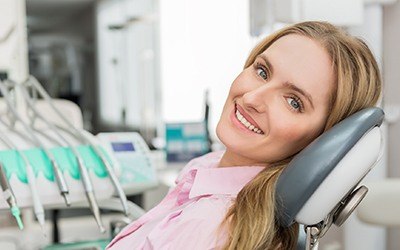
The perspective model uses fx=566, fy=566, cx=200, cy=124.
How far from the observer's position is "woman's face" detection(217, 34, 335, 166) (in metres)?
1.01

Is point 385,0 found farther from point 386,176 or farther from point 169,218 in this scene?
point 169,218

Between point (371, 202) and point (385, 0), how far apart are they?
0.84 m

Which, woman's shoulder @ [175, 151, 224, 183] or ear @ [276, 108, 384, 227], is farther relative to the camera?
woman's shoulder @ [175, 151, 224, 183]

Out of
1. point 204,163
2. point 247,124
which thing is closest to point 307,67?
point 247,124

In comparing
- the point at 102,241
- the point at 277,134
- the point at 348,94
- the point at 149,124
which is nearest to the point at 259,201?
the point at 277,134

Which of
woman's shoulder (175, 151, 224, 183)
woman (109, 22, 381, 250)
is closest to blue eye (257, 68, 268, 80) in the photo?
woman (109, 22, 381, 250)

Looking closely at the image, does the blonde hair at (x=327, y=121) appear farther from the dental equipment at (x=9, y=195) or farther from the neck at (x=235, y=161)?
the dental equipment at (x=9, y=195)

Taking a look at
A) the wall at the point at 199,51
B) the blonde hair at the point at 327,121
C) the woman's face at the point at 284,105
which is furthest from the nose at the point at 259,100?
the wall at the point at 199,51

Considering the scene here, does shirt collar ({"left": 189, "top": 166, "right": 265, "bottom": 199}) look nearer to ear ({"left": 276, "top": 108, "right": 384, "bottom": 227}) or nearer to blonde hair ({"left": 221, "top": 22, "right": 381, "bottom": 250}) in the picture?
blonde hair ({"left": 221, "top": 22, "right": 381, "bottom": 250})

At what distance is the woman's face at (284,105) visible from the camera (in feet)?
3.31

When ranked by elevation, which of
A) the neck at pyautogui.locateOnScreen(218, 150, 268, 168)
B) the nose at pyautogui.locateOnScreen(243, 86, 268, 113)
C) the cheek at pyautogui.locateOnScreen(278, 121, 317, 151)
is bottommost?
the neck at pyautogui.locateOnScreen(218, 150, 268, 168)

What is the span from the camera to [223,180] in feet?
3.52

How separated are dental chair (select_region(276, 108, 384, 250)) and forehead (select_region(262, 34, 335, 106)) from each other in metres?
0.10

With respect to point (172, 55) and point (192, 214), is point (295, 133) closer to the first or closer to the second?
point (192, 214)
